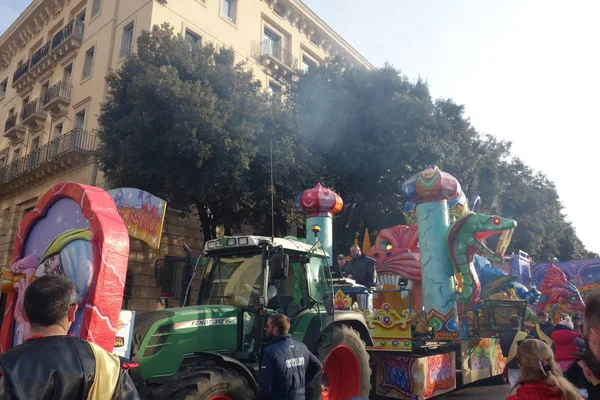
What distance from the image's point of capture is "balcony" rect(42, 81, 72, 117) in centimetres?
2175

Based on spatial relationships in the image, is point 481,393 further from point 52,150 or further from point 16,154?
point 16,154

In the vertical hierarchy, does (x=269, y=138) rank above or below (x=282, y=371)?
above

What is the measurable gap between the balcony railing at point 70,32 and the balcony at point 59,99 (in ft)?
7.70

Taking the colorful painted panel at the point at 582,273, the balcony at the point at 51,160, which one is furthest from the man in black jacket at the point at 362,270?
the colorful painted panel at the point at 582,273

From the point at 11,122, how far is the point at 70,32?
24.8 ft

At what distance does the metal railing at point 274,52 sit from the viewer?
2359 centimetres

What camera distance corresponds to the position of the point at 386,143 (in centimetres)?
1853

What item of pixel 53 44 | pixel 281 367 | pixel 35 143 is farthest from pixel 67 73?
pixel 281 367

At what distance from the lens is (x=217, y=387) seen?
4.18 meters

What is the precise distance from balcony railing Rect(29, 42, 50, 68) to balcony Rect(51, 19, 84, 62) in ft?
2.05

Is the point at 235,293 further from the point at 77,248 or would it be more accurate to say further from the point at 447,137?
the point at 447,137

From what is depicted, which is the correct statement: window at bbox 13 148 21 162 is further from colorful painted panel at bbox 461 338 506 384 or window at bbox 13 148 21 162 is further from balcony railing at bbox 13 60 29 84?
colorful painted panel at bbox 461 338 506 384

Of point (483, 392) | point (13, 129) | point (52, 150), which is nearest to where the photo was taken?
point (483, 392)

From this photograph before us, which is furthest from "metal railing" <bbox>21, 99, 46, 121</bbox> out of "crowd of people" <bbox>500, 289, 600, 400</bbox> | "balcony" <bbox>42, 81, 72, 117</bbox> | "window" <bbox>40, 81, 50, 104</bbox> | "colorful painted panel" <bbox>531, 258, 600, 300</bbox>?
"colorful painted panel" <bbox>531, 258, 600, 300</bbox>
